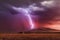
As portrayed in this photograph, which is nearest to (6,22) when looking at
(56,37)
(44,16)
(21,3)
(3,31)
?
(3,31)

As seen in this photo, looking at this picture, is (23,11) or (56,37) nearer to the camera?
(56,37)

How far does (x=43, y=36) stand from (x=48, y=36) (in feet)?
0.13

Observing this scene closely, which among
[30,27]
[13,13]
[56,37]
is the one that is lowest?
[56,37]

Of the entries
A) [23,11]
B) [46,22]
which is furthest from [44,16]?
[23,11]

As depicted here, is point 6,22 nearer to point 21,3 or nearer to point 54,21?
point 21,3

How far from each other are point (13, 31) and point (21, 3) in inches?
10.1

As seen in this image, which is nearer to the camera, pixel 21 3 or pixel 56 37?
pixel 56 37

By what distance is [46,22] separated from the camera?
1299 millimetres

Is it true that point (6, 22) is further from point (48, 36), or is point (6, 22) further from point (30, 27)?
point (48, 36)

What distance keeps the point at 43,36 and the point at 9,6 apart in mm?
401

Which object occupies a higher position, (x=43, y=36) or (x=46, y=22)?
(x=46, y=22)

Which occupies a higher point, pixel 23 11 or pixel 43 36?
pixel 23 11

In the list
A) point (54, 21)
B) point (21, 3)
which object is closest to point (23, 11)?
point (21, 3)

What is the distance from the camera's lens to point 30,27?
1.30 m
